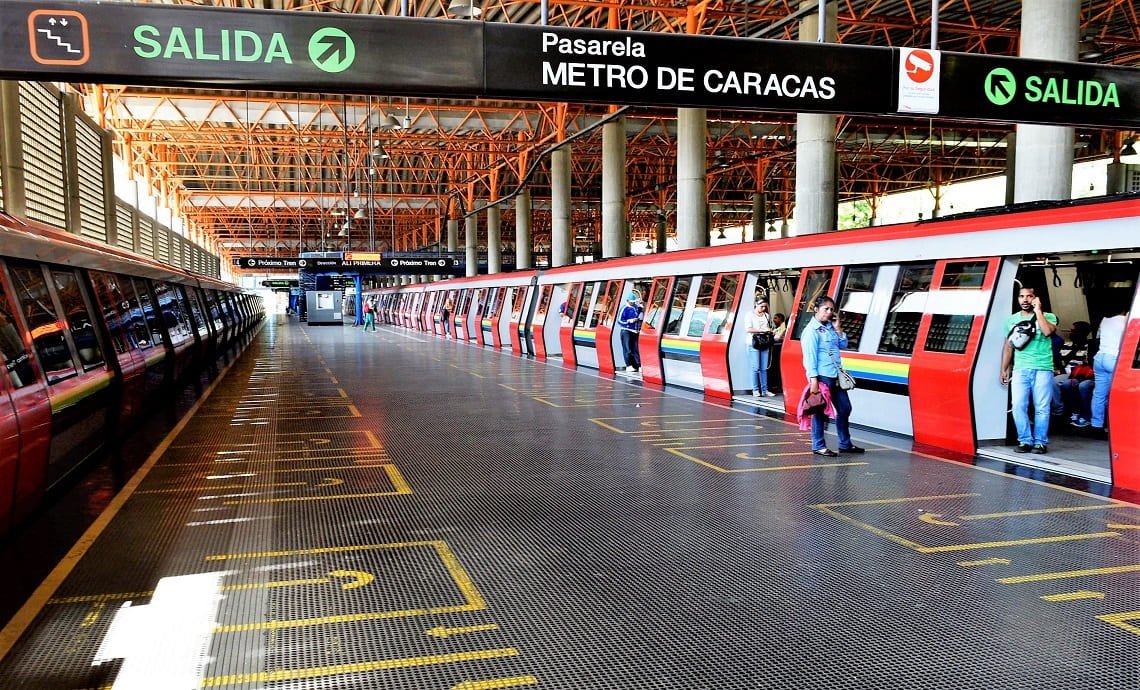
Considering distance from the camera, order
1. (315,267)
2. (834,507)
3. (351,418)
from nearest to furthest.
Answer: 1. (834,507)
2. (351,418)
3. (315,267)

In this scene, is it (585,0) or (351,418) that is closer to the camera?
(351,418)

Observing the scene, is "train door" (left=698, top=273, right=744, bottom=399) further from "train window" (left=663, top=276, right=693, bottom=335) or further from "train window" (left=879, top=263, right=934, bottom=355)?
"train window" (left=879, top=263, right=934, bottom=355)

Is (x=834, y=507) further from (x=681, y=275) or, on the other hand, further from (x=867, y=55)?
(x=681, y=275)

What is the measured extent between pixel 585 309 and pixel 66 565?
1504 centimetres

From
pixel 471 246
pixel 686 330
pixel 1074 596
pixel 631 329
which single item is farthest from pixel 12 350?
pixel 471 246

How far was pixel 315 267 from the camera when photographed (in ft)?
138

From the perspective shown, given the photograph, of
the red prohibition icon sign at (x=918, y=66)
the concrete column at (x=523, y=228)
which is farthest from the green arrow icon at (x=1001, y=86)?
the concrete column at (x=523, y=228)

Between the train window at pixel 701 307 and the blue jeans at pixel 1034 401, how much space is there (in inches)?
232

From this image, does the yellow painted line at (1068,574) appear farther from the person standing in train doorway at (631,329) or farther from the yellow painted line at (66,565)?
the person standing in train doorway at (631,329)

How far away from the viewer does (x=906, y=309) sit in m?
9.17

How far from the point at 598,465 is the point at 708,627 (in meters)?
3.86

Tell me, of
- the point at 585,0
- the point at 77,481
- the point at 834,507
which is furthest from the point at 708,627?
the point at 585,0

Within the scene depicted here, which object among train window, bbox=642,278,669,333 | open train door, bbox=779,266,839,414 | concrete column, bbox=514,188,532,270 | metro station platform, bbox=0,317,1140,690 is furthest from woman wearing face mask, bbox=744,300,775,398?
concrete column, bbox=514,188,532,270

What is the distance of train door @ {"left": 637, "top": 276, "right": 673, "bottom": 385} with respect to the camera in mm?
15102
